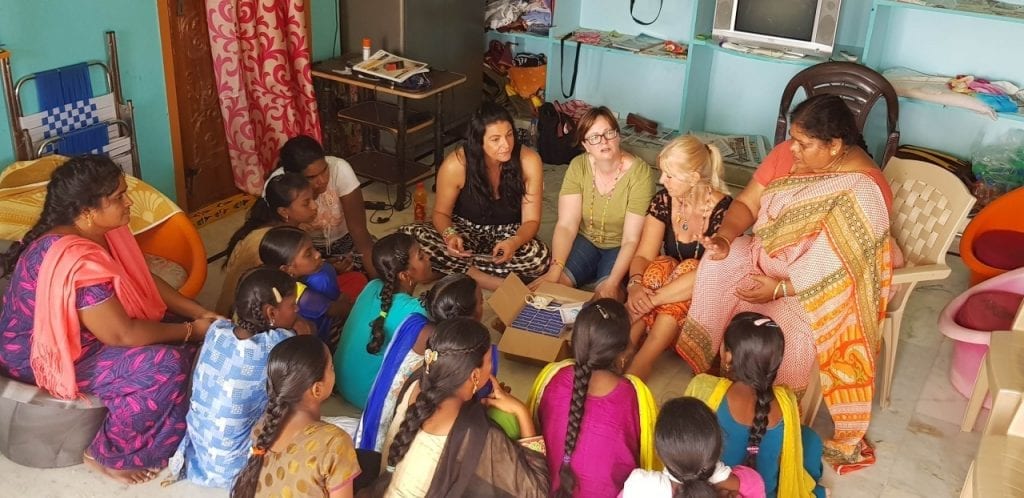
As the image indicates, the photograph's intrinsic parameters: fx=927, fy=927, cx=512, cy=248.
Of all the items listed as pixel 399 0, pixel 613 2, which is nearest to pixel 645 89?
pixel 613 2

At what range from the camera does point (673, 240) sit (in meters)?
3.53

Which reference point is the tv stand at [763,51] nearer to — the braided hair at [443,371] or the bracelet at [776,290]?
the bracelet at [776,290]

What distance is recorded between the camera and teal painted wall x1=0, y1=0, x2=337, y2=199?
3.48 metres

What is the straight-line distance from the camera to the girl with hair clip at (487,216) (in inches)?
152

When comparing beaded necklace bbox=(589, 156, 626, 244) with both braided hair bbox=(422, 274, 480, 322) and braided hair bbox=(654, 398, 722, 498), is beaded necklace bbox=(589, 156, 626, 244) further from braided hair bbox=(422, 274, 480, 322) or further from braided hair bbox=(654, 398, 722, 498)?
braided hair bbox=(654, 398, 722, 498)

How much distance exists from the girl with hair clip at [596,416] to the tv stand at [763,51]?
284 centimetres

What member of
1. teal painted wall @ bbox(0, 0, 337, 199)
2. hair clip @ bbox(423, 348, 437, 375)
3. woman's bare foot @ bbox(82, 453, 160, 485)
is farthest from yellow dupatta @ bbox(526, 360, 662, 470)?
teal painted wall @ bbox(0, 0, 337, 199)

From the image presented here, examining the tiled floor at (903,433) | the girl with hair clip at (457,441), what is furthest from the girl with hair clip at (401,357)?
the tiled floor at (903,433)

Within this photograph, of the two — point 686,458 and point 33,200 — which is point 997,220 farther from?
point 33,200

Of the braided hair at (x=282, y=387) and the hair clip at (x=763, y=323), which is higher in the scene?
the hair clip at (x=763, y=323)

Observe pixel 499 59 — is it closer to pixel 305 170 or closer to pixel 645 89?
pixel 645 89

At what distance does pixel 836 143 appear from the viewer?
290 centimetres

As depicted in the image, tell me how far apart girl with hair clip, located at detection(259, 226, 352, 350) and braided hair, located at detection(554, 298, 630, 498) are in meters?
1.01

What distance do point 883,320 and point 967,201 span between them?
0.48 metres
